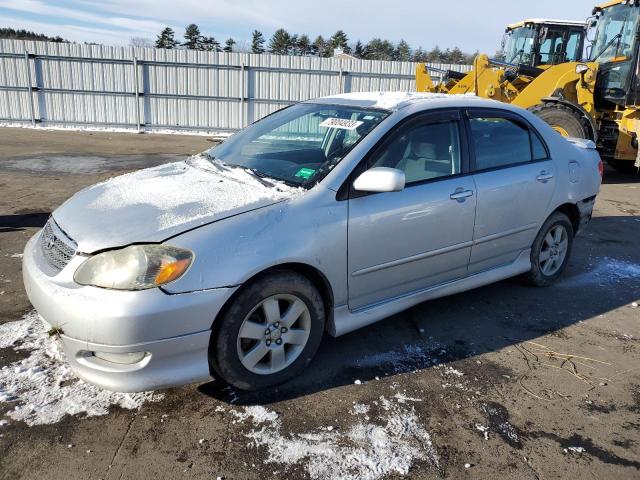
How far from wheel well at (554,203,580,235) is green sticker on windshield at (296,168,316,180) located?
255 cm

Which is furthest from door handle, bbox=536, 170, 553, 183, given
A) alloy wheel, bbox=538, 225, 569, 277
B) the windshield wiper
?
the windshield wiper

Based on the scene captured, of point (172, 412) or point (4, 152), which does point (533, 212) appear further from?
point (4, 152)

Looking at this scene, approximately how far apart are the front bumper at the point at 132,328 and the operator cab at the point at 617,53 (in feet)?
34.1

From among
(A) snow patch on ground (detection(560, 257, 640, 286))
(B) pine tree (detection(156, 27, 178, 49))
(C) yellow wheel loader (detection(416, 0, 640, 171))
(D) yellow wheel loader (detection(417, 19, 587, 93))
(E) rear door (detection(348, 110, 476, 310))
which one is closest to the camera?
(E) rear door (detection(348, 110, 476, 310))

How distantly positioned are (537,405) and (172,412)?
207cm

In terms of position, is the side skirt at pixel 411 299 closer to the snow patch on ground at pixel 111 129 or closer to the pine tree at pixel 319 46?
the snow patch on ground at pixel 111 129

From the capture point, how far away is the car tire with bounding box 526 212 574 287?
179 inches

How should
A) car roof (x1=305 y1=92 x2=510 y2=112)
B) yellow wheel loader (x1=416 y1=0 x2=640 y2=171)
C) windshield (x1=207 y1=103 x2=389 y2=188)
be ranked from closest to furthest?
1. windshield (x1=207 y1=103 x2=389 y2=188)
2. car roof (x1=305 y1=92 x2=510 y2=112)
3. yellow wheel loader (x1=416 y1=0 x2=640 y2=171)

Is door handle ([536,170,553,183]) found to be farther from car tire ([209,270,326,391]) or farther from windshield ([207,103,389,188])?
car tire ([209,270,326,391])

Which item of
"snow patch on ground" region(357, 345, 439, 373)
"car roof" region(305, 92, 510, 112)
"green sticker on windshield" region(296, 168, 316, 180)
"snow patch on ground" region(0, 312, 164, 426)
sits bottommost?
"snow patch on ground" region(0, 312, 164, 426)

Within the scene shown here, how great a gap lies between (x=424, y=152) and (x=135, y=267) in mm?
2078

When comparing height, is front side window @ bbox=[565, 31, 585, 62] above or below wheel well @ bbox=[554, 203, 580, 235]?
above

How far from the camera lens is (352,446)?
2584 mm

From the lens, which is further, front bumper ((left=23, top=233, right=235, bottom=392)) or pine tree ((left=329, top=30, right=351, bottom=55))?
pine tree ((left=329, top=30, right=351, bottom=55))
